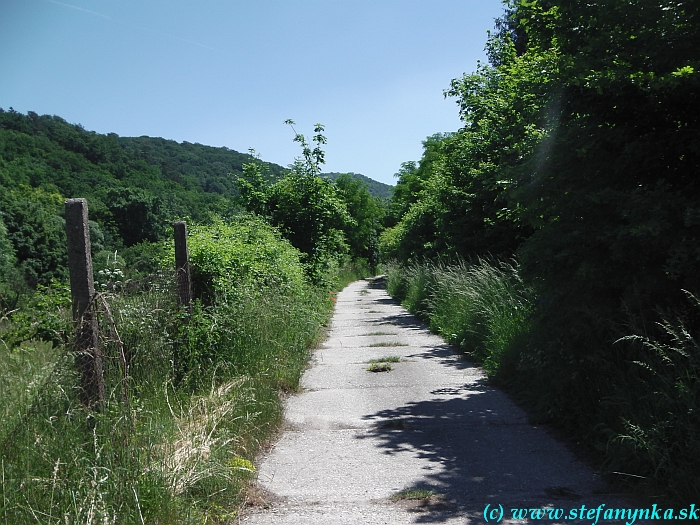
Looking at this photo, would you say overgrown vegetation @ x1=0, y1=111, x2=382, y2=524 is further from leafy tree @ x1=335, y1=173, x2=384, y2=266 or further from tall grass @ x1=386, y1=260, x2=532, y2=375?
leafy tree @ x1=335, y1=173, x2=384, y2=266

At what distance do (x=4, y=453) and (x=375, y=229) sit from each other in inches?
3333

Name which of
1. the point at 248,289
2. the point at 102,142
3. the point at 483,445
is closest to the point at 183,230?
the point at 248,289

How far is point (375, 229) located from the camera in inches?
3460

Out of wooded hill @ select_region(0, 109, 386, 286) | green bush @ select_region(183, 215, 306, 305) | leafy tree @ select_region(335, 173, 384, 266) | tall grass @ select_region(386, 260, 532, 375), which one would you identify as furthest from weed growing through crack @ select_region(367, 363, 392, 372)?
leafy tree @ select_region(335, 173, 384, 266)

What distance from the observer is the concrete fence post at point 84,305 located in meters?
4.11

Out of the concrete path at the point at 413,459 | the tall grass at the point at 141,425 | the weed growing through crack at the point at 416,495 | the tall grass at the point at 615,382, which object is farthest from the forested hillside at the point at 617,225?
the tall grass at the point at 141,425

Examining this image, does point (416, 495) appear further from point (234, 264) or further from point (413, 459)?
point (234, 264)

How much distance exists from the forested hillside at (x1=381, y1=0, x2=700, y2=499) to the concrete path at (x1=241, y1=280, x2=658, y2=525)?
49cm

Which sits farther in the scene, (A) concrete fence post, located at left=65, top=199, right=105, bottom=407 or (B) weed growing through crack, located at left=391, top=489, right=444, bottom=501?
(B) weed growing through crack, located at left=391, top=489, right=444, bottom=501

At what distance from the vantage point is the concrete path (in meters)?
4.27

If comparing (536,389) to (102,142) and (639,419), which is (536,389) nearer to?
(639,419)

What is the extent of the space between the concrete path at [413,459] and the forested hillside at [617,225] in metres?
0.49

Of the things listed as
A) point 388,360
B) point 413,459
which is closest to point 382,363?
point 388,360

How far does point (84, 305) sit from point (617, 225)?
14.8 feet
